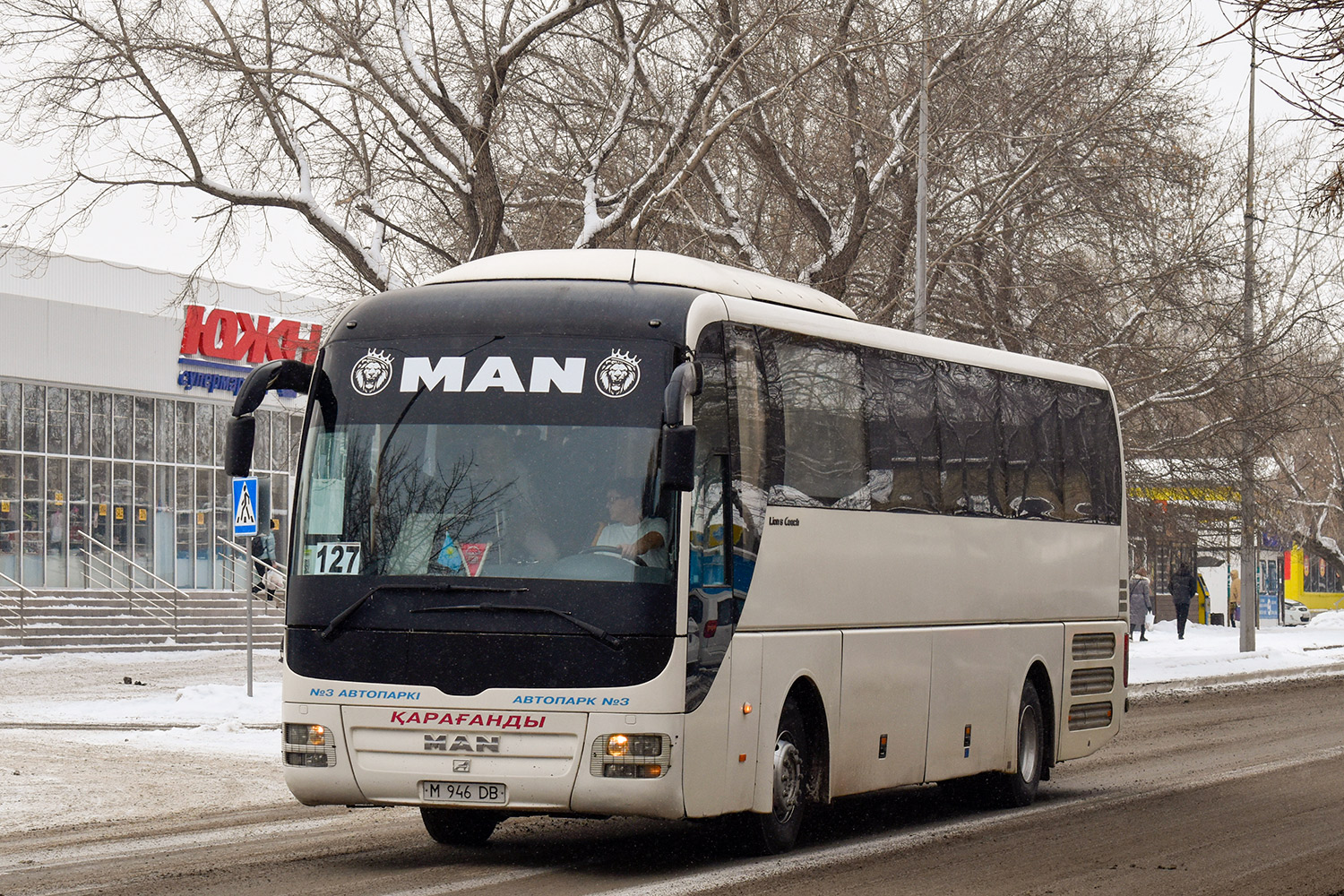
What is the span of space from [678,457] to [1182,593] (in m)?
39.7

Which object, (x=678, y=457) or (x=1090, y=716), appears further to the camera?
(x=1090, y=716)

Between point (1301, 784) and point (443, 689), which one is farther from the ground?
point (443, 689)

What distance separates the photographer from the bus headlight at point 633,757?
9523 mm

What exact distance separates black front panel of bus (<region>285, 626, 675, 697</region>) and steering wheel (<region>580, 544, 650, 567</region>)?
0.39m

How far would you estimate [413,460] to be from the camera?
9.99m

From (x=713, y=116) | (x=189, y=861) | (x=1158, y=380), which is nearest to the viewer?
(x=189, y=861)

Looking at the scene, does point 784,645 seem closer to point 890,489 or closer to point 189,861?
point 890,489

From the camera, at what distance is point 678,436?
9391 millimetres

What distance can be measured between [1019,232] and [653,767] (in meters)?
20.2

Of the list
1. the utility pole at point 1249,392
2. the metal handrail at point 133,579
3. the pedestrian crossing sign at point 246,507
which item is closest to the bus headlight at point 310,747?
the pedestrian crossing sign at point 246,507

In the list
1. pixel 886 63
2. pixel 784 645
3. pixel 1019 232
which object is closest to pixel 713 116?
pixel 886 63

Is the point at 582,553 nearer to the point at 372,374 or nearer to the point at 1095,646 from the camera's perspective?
the point at 372,374

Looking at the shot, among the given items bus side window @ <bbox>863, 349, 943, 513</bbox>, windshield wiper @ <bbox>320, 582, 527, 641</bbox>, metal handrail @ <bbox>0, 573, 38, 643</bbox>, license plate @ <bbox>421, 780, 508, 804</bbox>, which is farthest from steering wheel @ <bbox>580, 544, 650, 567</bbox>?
metal handrail @ <bbox>0, 573, 38, 643</bbox>

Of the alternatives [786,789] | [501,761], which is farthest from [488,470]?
[786,789]
